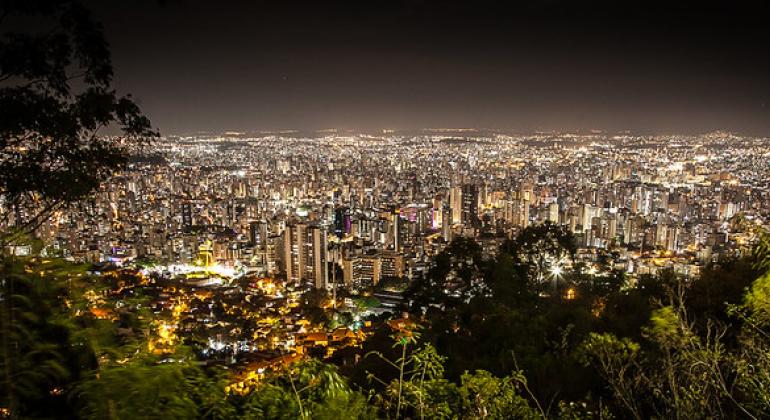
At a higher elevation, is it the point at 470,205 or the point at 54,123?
the point at 54,123

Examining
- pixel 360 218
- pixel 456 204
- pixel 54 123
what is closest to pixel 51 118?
Answer: pixel 54 123

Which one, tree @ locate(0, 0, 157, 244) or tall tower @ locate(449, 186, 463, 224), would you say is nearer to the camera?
tree @ locate(0, 0, 157, 244)

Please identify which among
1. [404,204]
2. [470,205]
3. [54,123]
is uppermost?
[54,123]

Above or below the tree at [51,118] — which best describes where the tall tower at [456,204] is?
below

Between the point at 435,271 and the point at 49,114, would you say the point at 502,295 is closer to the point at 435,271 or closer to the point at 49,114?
the point at 435,271

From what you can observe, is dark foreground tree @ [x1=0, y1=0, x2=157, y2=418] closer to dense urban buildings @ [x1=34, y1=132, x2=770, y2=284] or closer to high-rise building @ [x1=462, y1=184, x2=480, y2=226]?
dense urban buildings @ [x1=34, y1=132, x2=770, y2=284]

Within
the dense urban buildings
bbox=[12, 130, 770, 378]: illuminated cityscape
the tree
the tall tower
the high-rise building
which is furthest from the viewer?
the tall tower

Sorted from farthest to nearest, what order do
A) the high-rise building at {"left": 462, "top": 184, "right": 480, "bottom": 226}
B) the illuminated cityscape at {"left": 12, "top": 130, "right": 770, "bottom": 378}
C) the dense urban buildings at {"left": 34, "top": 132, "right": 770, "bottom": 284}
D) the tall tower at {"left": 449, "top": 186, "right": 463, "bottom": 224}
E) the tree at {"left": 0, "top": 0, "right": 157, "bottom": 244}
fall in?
→ the tall tower at {"left": 449, "top": 186, "right": 463, "bottom": 224} < the high-rise building at {"left": 462, "top": 184, "right": 480, "bottom": 226} < the dense urban buildings at {"left": 34, "top": 132, "right": 770, "bottom": 284} < the illuminated cityscape at {"left": 12, "top": 130, "right": 770, "bottom": 378} < the tree at {"left": 0, "top": 0, "right": 157, "bottom": 244}

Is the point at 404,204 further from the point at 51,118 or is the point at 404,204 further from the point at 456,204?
the point at 51,118

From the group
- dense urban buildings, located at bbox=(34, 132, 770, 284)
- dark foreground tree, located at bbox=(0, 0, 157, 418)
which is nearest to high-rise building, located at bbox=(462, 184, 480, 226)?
dense urban buildings, located at bbox=(34, 132, 770, 284)

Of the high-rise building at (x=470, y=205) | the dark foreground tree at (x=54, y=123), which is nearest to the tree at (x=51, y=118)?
the dark foreground tree at (x=54, y=123)

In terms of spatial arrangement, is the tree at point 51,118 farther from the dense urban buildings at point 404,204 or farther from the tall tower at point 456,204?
the tall tower at point 456,204
